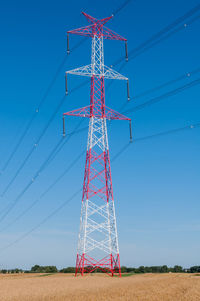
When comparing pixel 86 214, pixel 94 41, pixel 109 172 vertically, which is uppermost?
pixel 94 41

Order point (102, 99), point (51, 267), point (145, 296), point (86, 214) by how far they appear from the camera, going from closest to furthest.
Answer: point (145, 296), point (86, 214), point (102, 99), point (51, 267)

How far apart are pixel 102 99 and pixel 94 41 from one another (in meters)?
9.54

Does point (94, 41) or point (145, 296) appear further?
point (94, 41)

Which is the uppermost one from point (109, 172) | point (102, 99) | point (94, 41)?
point (94, 41)

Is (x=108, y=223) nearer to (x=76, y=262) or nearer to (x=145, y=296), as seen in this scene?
(x=76, y=262)

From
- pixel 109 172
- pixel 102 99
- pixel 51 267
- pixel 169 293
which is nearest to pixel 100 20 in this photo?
pixel 102 99

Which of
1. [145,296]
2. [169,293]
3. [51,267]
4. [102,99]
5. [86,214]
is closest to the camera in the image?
[145,296]

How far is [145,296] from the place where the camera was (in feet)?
103

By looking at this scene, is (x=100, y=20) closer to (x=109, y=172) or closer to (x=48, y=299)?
(x=109, y=172)

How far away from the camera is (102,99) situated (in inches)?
2083

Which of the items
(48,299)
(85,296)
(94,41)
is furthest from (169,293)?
(94,41)

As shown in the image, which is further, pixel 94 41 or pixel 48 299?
pixel 94 41

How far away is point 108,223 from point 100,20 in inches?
1151

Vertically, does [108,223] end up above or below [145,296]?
above
